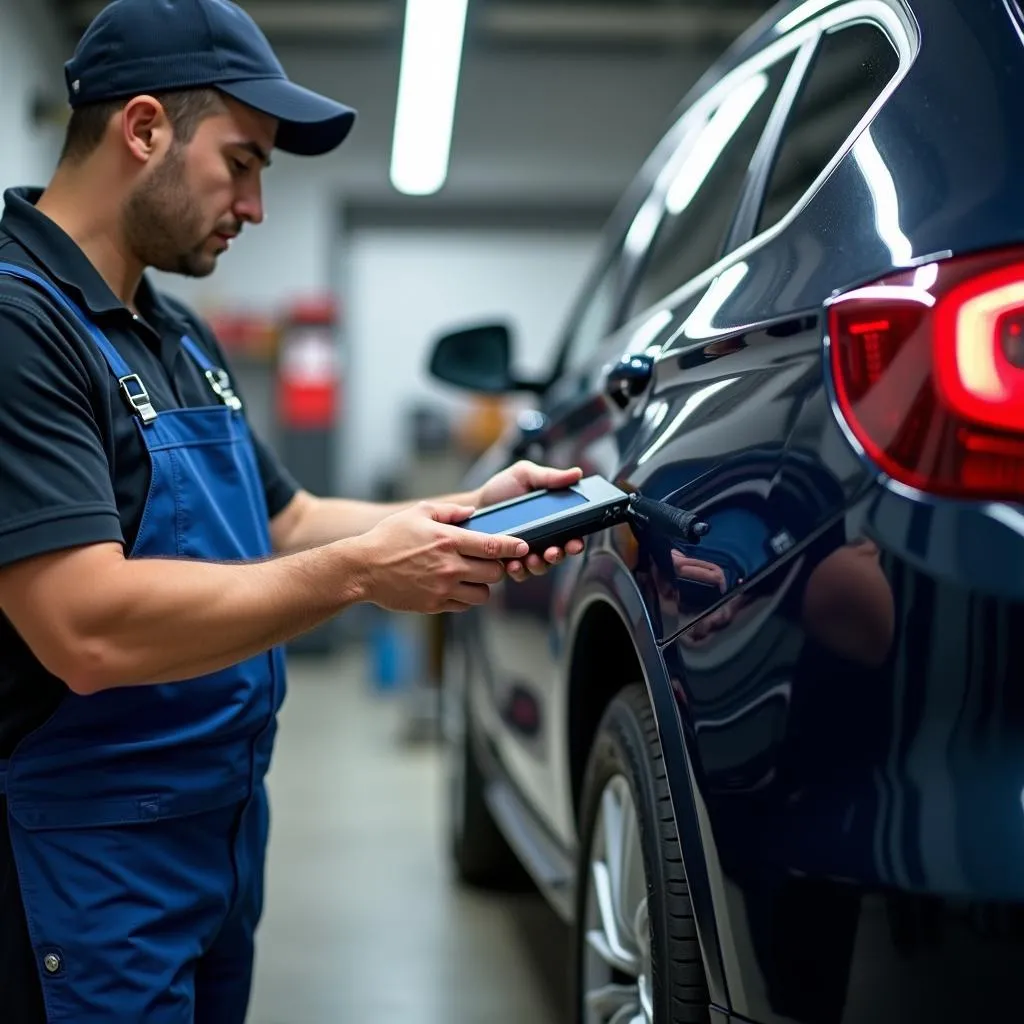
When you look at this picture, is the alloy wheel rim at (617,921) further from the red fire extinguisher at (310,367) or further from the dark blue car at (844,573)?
the red fire extinguisher at (310,367)

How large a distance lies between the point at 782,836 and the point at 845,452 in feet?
1.09

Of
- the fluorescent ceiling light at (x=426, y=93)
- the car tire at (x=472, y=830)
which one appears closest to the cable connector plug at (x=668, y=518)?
the car tire at (x=472, y=830)

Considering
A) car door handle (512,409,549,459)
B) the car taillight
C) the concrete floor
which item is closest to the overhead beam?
the concrete floor

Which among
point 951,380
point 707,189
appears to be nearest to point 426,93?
point 707,189

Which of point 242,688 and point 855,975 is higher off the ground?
point 242,688

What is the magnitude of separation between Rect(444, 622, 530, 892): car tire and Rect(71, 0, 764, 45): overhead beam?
20.1 feet

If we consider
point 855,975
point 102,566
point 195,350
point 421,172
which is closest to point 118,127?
point 195,350

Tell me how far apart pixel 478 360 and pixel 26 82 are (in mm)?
4990

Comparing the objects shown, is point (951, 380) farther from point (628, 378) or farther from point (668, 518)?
point (628, 378)

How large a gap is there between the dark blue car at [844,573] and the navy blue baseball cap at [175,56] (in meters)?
0.59

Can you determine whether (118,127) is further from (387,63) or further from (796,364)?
(387,63)

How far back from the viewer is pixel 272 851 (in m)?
3.88

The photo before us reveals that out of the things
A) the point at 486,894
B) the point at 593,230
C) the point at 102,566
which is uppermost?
the point at 593,230

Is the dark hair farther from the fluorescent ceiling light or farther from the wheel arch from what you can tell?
the fluorescent ceiling light
